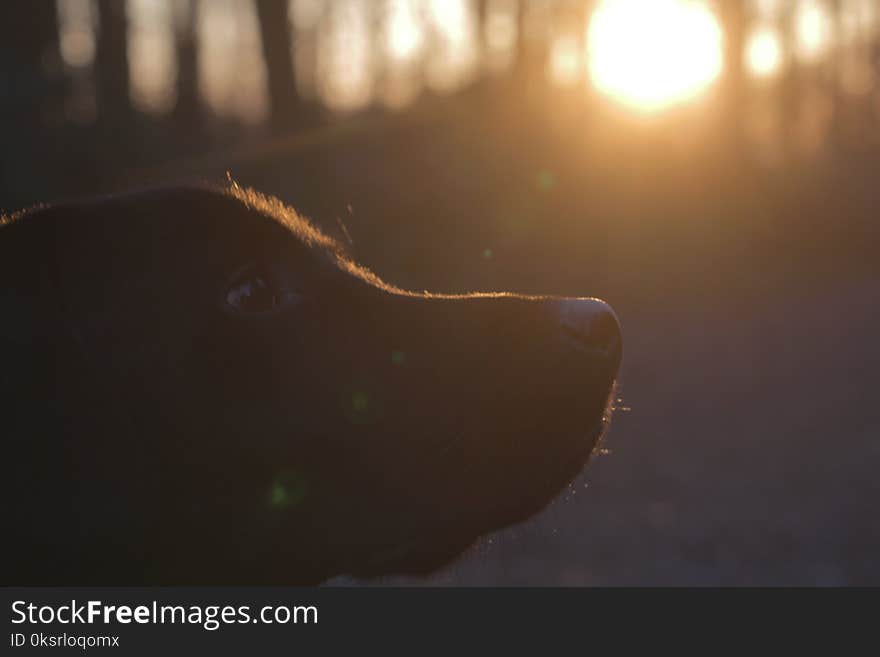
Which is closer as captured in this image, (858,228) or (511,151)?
(511,151)

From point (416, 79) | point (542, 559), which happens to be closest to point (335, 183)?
point (542, 559)

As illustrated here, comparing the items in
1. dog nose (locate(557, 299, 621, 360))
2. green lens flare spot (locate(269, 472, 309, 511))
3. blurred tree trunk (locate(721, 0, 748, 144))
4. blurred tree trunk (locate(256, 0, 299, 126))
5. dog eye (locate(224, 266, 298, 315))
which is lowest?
blurred tree trunk (locate(721, 0, 748, 144))

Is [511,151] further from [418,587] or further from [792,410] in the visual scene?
[418,587]

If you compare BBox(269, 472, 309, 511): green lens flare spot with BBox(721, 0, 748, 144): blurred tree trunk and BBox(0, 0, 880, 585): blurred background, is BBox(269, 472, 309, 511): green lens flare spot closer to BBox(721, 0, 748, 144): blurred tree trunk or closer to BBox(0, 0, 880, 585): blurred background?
BBox(0, 0, 880, 585): blurred background

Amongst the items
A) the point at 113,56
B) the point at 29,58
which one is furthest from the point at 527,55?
the point at 29,58

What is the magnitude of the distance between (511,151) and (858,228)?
33.3ft

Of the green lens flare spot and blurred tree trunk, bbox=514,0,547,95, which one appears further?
blurred tree trunk, bbox=514,0,547,95

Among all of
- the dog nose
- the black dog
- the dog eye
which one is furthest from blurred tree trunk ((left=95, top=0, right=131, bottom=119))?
the dog nose

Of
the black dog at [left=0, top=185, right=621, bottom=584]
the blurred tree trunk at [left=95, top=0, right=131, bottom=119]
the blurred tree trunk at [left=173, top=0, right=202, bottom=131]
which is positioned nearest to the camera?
the black dog at [left=0, top=185, right=621, bottom=584]

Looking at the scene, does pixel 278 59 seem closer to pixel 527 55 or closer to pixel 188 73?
Result: pixel 188 73

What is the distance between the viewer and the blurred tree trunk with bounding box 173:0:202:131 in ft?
61.7

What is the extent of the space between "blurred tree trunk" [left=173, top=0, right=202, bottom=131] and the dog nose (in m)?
16.4

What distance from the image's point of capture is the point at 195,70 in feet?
70.7

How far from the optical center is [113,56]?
16.8 metres
